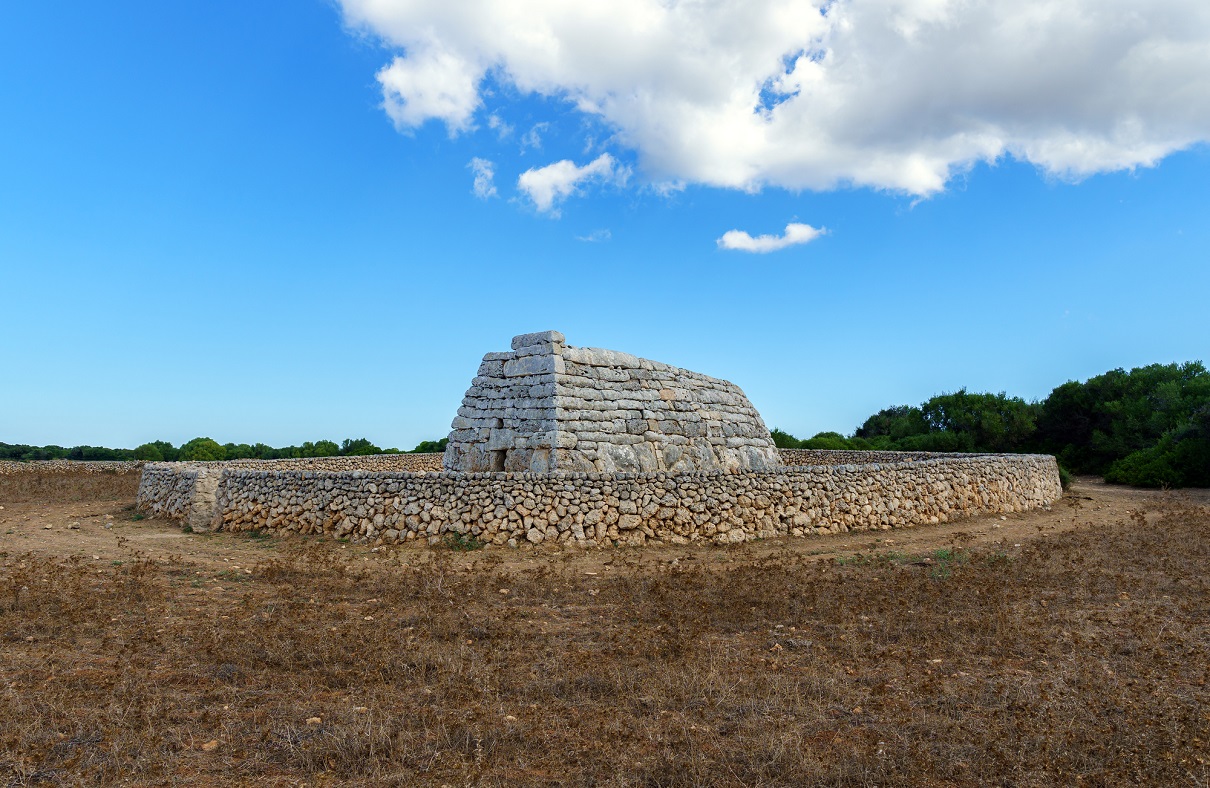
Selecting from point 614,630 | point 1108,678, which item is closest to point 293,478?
point 614,630

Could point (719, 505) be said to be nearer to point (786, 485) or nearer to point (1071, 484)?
point (786, 485)

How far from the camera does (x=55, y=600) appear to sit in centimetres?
827

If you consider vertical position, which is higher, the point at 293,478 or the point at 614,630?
Result: the point at 293,478

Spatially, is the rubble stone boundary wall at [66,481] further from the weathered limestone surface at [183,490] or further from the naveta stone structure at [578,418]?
the naveta stone structure at [578,418]

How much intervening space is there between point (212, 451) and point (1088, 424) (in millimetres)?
40799

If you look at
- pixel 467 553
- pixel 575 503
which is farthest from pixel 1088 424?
pixel 467 553

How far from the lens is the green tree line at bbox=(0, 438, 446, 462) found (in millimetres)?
36094

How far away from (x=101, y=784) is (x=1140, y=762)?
6094 mm

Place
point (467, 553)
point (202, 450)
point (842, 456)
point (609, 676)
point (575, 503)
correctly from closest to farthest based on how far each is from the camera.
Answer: point (609, 676) → point (467, 553) → point (575, 503) → point (842, 456) → point (202, 450)

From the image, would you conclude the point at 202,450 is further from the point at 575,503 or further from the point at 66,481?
the point at 575,503

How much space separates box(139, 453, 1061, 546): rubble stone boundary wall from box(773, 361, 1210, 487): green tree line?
14265 millimetres

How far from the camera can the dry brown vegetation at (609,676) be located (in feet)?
14.9

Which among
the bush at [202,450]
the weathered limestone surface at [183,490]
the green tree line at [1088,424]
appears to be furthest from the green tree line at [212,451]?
the green tree line at [1088,424]

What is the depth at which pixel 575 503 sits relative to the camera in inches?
501
